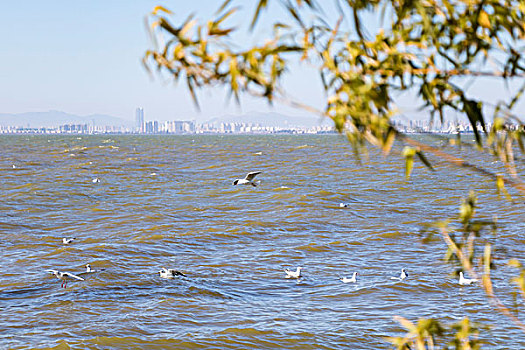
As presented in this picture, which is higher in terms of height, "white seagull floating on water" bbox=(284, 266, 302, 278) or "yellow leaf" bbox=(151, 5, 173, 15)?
"yellow leaf" bbox=(151, 5, 173, 15)

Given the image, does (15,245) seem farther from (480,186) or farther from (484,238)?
(480,186)

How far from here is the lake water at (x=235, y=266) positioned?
10484mm

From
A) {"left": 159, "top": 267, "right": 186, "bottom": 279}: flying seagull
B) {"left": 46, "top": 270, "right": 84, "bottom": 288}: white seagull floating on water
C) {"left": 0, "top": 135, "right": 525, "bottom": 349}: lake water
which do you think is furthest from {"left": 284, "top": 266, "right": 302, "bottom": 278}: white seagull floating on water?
{"left": 46, "top": 270, "right": 84, "bottom": 288}: white seagull floating on water

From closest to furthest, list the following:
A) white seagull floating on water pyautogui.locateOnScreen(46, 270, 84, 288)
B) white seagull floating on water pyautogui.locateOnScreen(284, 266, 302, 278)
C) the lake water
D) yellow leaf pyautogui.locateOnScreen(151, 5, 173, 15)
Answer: yellow leaf pyautogui.locateOnScreen(151, 5, 173, 15) < the lake water < white seagull floating on water pyautogui.locateOnScreen(46, 270, 84, 288) < white seagull floating on water pyautogui.locateOnScreen(284, 266, 302, 278)

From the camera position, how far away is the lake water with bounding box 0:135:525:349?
10484mm

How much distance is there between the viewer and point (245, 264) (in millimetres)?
14984

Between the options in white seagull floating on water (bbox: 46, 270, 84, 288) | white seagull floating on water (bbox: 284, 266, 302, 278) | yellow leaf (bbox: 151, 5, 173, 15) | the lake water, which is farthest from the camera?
white seagull floating on water (bbox: 284, 266, 302, 278)

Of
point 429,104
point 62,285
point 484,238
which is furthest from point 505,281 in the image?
point 429,104

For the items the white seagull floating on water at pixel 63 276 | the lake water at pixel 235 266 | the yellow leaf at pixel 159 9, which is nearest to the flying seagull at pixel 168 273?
the lake water at pixel 235 266

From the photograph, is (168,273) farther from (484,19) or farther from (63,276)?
(484,19)

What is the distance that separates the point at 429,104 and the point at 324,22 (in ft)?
2.06

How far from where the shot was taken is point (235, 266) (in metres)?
14.8

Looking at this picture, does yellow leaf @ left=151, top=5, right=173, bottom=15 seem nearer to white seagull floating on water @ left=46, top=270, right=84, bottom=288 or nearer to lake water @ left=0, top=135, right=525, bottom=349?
lake water @ left=0, top=135, right=525, bottom=349

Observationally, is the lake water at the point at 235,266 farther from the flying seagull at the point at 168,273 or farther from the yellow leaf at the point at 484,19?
the yellow leaf at the point at 484,19
